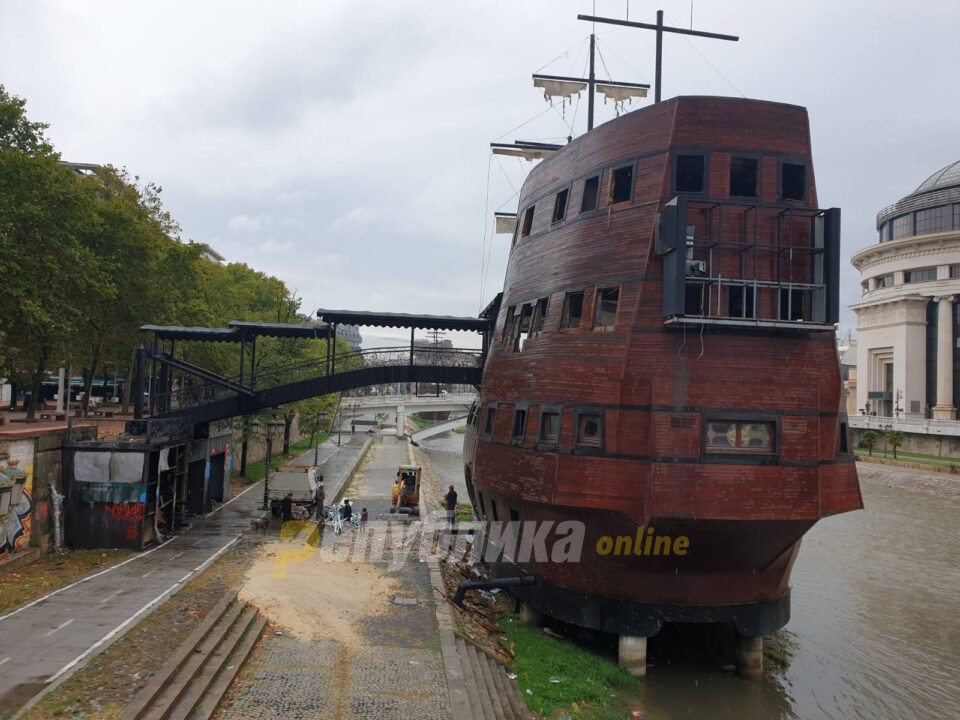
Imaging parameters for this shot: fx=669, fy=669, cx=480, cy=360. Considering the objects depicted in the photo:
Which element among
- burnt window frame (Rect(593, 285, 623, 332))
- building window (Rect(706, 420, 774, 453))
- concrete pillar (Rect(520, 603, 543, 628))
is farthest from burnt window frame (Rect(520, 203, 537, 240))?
concrete pillar (Rect(520, 603, 543, 628))

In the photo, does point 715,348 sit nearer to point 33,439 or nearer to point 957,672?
point 957,672

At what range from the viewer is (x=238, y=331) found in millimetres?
28312

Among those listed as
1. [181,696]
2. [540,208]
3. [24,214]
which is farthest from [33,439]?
[540,208]

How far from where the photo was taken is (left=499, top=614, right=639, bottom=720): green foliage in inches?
551

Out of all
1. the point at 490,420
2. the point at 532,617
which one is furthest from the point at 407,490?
the point at 532,617

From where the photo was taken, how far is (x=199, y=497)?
93.7ft

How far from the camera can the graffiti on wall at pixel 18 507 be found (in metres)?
17.7

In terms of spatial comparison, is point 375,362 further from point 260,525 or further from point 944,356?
point 944,356

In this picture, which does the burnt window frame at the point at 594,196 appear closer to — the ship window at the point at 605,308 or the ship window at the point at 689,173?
the ship window at the point at 689,173

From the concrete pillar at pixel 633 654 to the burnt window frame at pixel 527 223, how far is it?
1244 centimetres

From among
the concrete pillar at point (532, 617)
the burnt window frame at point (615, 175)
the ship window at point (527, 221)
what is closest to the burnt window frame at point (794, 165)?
the burnt window frame at point (615, 175)

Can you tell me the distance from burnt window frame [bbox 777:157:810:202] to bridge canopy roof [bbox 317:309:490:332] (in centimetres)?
1563

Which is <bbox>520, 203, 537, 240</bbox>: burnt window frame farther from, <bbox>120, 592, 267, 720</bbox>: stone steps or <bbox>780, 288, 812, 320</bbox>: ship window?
<bbox>120, 592, 267, 720</bbox>: stone steps

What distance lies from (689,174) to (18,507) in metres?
19.9
